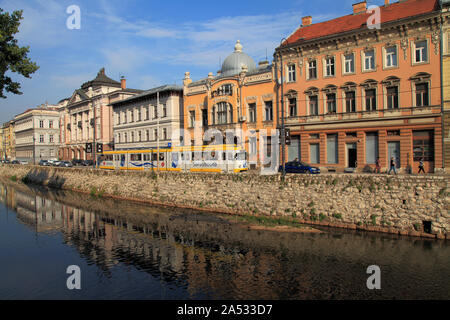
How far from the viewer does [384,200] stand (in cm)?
2183

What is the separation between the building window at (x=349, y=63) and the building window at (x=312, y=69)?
11.2ft

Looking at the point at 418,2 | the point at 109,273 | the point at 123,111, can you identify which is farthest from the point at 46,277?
the point at 123,111

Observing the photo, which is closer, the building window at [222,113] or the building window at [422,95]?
the building window at [422,95]

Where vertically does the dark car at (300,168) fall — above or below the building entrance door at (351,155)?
below

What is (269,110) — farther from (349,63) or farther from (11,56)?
(11,56)

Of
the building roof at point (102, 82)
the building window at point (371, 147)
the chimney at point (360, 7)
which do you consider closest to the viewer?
the building window at point (371, 147)

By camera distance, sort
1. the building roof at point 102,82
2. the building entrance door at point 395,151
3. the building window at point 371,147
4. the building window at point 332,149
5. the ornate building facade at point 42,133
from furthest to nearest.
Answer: the ornate building facade at point 42,133 < the building roof at point 102,82 < the building window at point 332,149 < the building window at point 371,147 < the building entrance door at point 395,151

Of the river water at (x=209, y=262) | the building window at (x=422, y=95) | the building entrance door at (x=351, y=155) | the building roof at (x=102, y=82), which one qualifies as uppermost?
the building roof at (x=102, y=82)

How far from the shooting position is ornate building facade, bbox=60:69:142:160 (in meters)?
74.9

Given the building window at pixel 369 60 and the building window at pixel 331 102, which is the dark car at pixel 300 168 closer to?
the building window at pixel 331 102

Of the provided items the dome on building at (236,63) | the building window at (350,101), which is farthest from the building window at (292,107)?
the dome on building at (236,63)

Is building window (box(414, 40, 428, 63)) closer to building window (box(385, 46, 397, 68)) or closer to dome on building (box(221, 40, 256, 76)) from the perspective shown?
building window (box(385, 46, 397, 68))

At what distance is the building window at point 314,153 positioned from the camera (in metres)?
38.2

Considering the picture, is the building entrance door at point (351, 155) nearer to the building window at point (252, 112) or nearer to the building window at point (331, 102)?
the building window at point (331, 102)
